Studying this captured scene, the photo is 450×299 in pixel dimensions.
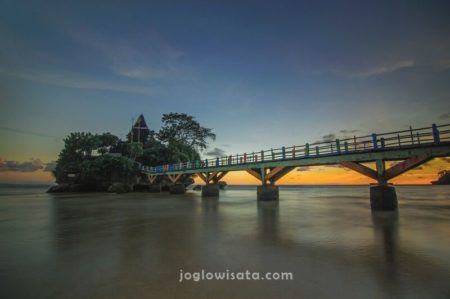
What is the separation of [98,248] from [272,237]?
215 inches

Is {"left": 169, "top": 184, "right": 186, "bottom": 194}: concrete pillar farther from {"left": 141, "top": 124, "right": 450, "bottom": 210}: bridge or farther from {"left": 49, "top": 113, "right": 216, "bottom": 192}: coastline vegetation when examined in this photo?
{"left": 141, "top": 124, "right": 450, "bottom": 210}: bridge

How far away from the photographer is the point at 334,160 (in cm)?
1748

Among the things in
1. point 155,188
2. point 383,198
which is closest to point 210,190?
point 155,188

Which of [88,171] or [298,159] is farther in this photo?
[88,171]

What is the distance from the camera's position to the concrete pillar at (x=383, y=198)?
14.4 metres

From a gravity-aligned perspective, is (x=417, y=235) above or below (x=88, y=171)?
below

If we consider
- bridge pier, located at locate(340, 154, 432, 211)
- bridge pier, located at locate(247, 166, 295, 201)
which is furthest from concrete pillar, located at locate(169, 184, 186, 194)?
bridge pier, located at locate(340, 154, 432, 211)

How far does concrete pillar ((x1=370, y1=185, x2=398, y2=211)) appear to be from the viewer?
1437 centimetres

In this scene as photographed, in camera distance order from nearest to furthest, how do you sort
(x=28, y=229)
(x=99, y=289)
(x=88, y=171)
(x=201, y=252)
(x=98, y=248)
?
(x=99, y=289) < (x=201, y=252) < (x=98, y=248) < (x=28, y=229) < (x=88, y=171)

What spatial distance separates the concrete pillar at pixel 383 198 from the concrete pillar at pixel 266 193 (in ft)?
30.9

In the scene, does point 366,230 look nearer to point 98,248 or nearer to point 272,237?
point 272,237

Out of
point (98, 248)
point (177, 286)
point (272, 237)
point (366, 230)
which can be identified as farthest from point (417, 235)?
point (98, 248)

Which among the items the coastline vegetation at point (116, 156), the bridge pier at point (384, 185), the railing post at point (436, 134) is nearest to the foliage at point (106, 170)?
the coastline vegetation at point (116, 156)

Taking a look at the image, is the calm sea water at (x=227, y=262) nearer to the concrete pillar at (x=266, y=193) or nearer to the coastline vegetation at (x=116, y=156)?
the concrete pillar at (x=266, y=193)
